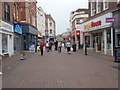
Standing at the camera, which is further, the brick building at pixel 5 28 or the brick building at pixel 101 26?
the brick building at pixel 101 26

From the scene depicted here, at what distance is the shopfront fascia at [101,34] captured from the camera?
18388 millimetres

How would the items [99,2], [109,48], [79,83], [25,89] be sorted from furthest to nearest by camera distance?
[99,2]
[109,48]
[79,83]
[25,89]

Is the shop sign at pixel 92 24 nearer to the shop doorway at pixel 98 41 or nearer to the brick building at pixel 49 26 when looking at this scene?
the shop doorway at pixel 98 41

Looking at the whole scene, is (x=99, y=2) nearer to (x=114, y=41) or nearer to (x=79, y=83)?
(x=114, y=41)

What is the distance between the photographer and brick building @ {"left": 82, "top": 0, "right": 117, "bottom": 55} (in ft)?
59.9

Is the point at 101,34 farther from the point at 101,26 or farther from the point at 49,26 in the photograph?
the point at 49,26

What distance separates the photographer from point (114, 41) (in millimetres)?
17250

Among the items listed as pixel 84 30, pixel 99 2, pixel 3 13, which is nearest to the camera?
pixel 3 13

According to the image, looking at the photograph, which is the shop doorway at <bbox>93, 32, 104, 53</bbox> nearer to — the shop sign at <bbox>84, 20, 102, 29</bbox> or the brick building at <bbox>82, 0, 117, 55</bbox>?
the brick building at <bbox>82, 0, 117, 55</bbox>

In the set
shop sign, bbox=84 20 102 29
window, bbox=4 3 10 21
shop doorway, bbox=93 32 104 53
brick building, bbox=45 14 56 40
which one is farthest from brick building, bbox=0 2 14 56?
brick building, bbox=45 14 56 40

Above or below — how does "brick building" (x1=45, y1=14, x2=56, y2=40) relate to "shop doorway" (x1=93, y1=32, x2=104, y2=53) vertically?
above

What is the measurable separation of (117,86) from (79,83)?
1.34m

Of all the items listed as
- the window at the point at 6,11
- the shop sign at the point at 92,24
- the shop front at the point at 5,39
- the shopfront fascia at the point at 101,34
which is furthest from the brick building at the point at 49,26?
the window at the point at 6,11

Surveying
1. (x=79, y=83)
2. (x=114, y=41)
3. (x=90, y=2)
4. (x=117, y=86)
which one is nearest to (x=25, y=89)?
(x=79, y=83)
